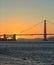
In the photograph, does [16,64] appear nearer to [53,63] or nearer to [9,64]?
[9,64]

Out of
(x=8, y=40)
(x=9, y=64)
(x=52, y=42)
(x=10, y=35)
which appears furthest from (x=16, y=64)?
(x=10, y=35)

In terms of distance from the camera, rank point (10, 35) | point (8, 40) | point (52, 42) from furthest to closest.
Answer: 1. point (10, 35)
2. point (8, 40)
3. point (52, 42)

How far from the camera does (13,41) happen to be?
3384 cm

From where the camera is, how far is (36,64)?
11992 mm

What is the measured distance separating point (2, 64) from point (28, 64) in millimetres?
820

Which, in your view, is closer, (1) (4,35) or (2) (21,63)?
(2) (21,63)

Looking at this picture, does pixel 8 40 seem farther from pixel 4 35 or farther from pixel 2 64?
pixel 2 64

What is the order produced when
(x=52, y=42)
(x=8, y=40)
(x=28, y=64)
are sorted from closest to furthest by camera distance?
(x=28, y=64) < (x=52, y=42) < (x=8, y=40)

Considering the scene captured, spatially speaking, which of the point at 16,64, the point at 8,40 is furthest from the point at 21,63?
the point at 8,40

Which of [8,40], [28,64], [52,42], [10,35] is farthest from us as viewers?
[10,35]

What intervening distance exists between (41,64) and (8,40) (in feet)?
69.0

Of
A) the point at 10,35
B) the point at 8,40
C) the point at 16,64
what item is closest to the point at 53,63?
the point at 16,64

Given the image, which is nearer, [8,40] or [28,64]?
[28,64]

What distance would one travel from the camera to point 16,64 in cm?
1209
